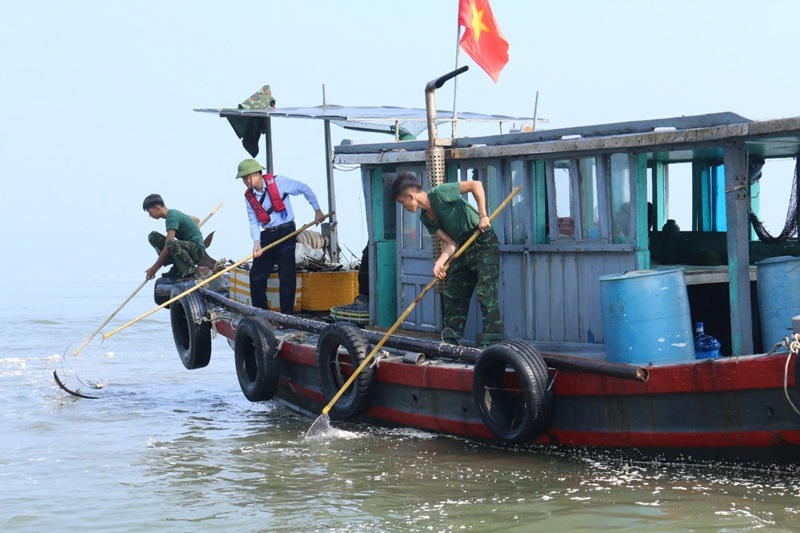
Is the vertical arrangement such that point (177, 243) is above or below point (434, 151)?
below

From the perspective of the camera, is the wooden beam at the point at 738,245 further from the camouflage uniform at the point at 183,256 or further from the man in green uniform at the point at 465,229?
the camouflage uniform at the point at 183,256

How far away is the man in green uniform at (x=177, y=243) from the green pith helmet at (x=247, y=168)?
205 centimetres

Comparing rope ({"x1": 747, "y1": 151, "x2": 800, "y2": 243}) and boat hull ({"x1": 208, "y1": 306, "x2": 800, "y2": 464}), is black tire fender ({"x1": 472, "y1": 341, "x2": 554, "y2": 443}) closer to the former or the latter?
boat hull ({"x1": 208, "y1": 306, "x2": 800, "y2": 464})

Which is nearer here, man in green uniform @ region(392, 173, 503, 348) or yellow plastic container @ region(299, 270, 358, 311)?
man in green uniform @ region(392, 173, 503, 348)

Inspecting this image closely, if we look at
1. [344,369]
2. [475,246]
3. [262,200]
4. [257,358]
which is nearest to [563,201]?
[475,246]

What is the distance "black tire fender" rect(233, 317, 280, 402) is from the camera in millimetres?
11531

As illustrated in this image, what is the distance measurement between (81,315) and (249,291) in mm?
17369

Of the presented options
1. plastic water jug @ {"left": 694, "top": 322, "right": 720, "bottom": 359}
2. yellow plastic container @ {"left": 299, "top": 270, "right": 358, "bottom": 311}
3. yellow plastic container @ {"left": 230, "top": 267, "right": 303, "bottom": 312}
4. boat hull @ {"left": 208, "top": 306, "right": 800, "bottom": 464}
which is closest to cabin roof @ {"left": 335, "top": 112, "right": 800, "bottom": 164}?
plastic water jug @ {"left": 694, "top": 322, "right": 720, "bottom": 359}

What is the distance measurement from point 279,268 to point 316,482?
13.8ft

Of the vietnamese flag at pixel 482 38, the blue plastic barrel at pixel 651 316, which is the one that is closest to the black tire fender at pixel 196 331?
the vietnamese flag at pixel 482 38

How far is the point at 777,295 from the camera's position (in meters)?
8.08

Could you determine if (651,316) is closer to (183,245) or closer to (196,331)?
(196,331)

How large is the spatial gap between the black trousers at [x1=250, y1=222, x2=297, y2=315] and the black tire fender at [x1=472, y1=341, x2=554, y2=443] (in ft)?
13.2

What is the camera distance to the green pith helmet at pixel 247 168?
1209cm
